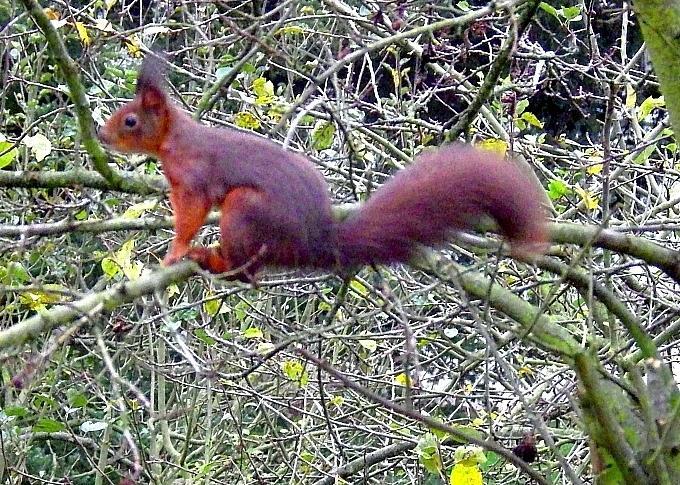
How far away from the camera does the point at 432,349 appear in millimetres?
3643

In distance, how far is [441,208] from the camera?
5.65 feet

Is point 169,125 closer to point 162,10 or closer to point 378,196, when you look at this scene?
point 378,196

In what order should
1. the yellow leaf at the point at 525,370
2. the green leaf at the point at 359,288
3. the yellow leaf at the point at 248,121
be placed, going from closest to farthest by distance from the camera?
the green leaf at the point at 359,288 → the yellow leaf at the point at 248,121 → the yellow leaf at the point at 525,370

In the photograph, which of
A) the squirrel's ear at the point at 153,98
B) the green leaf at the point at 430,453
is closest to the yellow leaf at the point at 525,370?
the green leaf at the point at 430,453

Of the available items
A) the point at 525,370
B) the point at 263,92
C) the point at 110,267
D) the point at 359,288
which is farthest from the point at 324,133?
the point at 525,370

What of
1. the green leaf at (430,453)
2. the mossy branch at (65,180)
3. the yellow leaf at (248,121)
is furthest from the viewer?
the yellow leaf at (248,121)

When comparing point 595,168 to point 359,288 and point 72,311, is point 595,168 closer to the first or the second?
point 359,288

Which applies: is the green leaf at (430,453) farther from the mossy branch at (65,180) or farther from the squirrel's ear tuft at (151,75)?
the squirrel's ear tuft at (151,75)

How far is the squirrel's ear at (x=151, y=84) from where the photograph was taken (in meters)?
2.15

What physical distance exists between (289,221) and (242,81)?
1.64 metres

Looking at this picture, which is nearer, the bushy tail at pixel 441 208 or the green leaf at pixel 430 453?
the bushy tail at pixel 441 208

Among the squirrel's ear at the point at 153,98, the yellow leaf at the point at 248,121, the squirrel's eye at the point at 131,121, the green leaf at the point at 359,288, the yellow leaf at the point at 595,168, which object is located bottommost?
the green leaf at the point at 359,288

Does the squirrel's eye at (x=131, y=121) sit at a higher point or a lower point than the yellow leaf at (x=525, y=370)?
higher

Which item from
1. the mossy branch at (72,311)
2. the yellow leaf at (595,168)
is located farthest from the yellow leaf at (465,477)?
the yellow leaf at (595,168)
